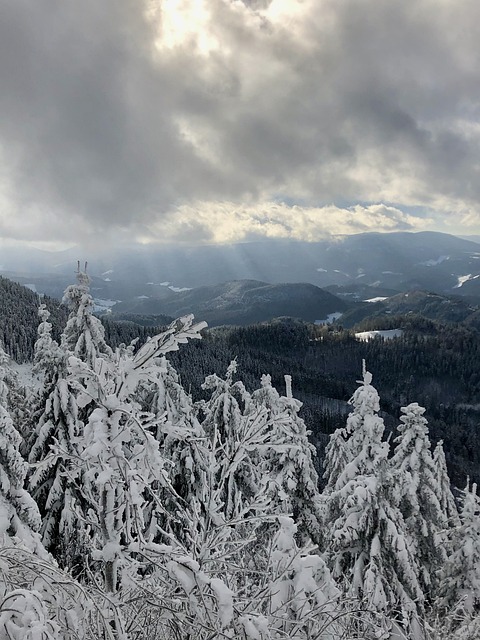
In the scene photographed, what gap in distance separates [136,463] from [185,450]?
39.5ft

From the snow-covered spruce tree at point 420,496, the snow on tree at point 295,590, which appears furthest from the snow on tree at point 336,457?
the snow on tree at point 295,590

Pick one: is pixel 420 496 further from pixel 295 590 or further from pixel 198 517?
pixel 198 517

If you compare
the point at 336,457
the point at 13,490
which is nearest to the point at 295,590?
the point at 13,490

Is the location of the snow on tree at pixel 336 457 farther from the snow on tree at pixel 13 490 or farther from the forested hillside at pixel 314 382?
the forested hillside at pixel 314 382

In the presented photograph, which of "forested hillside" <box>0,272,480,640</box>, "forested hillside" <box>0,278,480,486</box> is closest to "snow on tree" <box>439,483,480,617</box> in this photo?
"forested hillside" <box>0,272,480,640</box>

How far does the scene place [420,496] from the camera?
1598 centimetres

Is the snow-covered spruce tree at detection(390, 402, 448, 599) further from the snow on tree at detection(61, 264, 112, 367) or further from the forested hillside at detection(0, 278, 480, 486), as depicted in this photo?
the forested hillside at detection(0, 278, 480, 486)

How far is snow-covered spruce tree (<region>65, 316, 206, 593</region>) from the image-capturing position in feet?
10.5

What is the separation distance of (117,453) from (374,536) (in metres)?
12.4

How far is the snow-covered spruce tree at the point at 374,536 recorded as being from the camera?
12.2 meters

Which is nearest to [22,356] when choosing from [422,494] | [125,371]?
[422,494]

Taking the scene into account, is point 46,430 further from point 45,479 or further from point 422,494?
point 422,494

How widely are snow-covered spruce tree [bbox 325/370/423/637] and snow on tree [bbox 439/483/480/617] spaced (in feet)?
8.76

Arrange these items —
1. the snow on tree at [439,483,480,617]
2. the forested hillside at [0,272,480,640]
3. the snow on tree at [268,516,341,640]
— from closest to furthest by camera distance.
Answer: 1. the forested hillside at [0,272,480,640]
2. the snow on tree at [268,516,341,640]
3. the snow on tree at [439,483,480,617]
